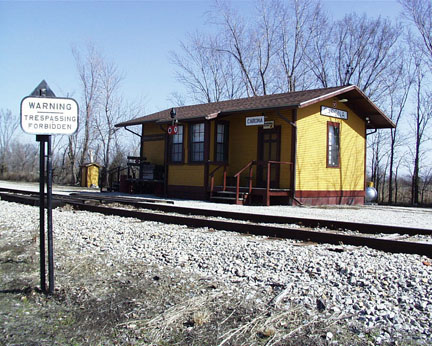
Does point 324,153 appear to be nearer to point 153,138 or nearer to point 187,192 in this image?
point 187,192

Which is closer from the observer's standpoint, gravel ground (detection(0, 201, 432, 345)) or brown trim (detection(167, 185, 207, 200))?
gravel ground (detection(0, 201, 432, 345))

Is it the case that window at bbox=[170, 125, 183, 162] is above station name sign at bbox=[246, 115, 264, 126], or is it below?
below

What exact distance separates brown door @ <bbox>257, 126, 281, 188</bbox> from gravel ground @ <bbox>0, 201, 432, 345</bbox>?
8.82m

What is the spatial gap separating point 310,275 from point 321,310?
890mm

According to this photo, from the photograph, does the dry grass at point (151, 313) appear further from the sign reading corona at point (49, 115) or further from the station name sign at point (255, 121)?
the station name sign at point (255, 121)

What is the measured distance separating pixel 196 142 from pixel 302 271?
1313 centimetres

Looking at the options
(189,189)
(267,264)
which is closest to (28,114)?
(267,264)

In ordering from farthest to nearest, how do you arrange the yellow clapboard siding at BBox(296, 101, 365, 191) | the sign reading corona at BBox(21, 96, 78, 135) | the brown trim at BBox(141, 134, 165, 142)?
1. the brown trim at BBox(141, 134, 165, 142)
2. the yellow clapboard siding at BBox(296, 101, 365, 191)
3. the sign reading corona at BBox(21, 96, 78, 135)

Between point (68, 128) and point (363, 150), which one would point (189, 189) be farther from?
point (68, 128)

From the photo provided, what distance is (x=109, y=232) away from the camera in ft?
24.4

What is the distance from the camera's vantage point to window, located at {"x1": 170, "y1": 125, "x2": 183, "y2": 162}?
59.5 feet

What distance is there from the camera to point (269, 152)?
1647 cm

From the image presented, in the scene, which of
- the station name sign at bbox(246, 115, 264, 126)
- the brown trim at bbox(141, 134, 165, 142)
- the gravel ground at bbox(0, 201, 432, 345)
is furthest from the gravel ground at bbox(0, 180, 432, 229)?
the brown trim at bbox(141, 134, 165, 142)

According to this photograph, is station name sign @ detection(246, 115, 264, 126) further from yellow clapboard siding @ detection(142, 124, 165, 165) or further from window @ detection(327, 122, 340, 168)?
yellow clapboard siding @ detection(142, 124, 165, 165)
